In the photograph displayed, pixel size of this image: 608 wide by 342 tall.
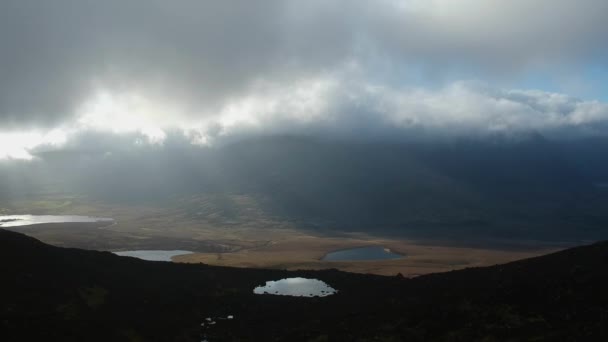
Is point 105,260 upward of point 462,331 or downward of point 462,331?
upward

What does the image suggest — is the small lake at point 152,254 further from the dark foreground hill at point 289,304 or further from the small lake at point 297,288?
the small lake at point 297,288

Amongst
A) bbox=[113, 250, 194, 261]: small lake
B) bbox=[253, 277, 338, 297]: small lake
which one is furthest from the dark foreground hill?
bbox=[113, 250, 194, 261]: small lake

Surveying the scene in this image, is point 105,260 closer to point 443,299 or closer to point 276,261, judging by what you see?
point 443,299

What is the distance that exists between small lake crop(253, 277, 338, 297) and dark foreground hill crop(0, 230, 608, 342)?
10.4 ft

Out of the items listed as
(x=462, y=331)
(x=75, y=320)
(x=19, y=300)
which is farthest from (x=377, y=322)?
(x=19, y=300)

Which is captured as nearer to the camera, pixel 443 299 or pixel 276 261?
pixel 443 299

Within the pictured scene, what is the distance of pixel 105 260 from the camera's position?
291 ft

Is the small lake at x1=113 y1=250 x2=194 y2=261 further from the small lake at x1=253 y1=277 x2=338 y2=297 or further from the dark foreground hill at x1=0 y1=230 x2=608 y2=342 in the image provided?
the small lake at x1=253 y1=277 x2=338 y2=297

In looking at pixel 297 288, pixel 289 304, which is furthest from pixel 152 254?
pixel 289 304

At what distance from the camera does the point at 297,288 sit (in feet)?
301

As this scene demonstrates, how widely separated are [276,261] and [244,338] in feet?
370

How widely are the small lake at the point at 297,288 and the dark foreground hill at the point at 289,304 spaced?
318 centimetres

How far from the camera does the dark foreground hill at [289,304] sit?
5262cm

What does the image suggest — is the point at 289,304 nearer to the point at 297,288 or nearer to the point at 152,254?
the point at 297,288
